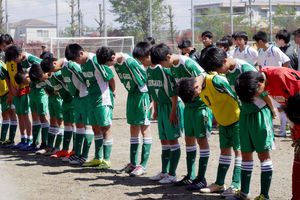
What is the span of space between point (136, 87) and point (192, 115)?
4.53 ft

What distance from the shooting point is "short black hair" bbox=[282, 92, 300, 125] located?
421 centimetres

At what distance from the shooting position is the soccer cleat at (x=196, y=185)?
6156mm

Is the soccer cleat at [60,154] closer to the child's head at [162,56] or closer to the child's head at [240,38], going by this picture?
the child's head at [162,56]

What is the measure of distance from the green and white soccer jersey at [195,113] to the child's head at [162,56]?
0.14 meters

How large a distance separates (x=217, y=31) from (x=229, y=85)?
43317mm

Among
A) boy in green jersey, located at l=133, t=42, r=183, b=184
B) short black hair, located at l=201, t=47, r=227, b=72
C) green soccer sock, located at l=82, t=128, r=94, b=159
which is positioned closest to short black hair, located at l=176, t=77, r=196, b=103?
short black hair, located at l=201, t=47, r=227, b=72

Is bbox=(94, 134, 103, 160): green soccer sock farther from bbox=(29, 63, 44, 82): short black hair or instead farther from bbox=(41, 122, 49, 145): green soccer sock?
bbox=(41, 122, 49, 145): green soccer sock

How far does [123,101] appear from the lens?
17516 mm

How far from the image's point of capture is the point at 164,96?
6.57 metres

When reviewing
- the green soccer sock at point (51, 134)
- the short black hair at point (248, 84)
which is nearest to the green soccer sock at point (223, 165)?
the short black hair at point (248, 84)

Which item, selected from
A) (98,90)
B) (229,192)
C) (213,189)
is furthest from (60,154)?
(229,192)

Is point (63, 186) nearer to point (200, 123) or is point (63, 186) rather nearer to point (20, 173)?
point (20, 173)

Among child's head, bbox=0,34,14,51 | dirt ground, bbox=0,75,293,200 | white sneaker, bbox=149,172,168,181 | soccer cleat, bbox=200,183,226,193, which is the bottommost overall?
dirt ground, bbox=0,75,293,200

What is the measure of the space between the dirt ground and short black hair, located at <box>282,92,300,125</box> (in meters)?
1.76
